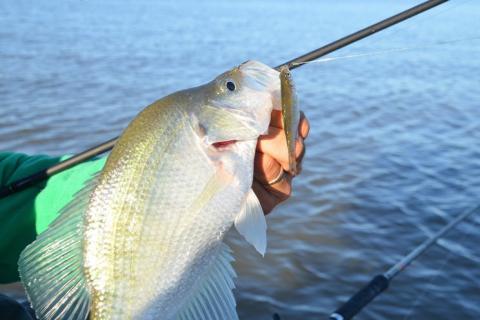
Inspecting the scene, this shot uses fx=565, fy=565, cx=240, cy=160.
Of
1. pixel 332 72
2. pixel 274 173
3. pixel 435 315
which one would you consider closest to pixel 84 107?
pixel 332 72

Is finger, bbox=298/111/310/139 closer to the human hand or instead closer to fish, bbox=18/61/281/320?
the human hand

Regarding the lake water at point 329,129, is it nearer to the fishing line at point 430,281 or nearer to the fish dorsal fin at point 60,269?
the fishing line at point 430,281

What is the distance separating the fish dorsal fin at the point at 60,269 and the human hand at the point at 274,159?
0.59 metres

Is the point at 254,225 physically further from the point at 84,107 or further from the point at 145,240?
the point at 84,107

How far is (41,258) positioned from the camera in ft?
5.93

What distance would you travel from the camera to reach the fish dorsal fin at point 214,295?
1.91m

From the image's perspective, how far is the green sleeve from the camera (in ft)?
7.85

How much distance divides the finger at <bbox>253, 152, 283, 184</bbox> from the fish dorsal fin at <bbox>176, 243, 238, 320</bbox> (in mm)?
306

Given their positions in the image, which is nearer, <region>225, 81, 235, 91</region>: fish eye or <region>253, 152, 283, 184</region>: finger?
<region>225, 81, 235, 91</region>: fish eye

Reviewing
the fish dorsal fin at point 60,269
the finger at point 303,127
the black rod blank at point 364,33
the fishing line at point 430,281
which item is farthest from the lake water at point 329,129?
the fish dorsal fin at point 60,269

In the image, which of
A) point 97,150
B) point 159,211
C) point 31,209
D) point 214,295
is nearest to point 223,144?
point 159,211

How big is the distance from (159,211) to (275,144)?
49cm

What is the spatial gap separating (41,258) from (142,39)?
17271 mm

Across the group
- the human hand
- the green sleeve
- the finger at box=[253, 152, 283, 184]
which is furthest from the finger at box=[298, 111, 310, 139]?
the green sleeve
